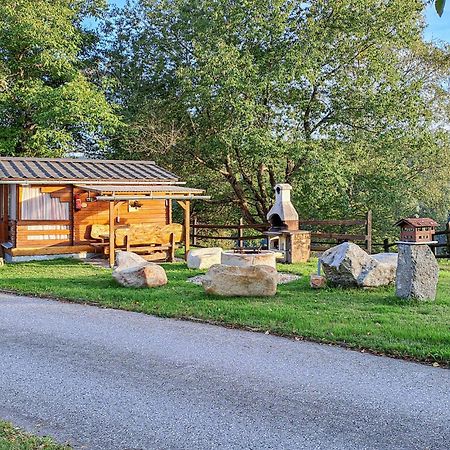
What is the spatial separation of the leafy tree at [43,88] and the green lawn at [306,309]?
1042cm

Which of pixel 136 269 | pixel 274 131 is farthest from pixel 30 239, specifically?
pixel 274 131

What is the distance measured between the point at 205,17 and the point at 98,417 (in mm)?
18579

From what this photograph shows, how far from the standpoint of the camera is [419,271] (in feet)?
26.4

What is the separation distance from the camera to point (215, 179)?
22.9m

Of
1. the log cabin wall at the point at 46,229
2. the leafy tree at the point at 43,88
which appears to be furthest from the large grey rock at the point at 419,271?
the leafy tree at the point at 43,88

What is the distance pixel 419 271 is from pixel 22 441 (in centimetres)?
645

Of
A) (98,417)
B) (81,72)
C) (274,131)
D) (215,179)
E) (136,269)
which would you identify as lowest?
(98,417)

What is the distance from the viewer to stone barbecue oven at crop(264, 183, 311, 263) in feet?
46.1

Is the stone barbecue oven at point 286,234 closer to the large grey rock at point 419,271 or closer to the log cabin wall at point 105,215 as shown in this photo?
the log cabin wall at point 105,215

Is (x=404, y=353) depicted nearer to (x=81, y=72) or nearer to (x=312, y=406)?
(x=312, y=406)

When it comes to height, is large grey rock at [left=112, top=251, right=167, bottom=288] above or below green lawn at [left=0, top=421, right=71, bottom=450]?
above

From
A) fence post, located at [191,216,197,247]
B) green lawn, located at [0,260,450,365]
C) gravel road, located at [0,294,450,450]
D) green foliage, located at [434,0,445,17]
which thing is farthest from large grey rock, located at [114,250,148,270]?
green foliage, located at [434,0,445,17]

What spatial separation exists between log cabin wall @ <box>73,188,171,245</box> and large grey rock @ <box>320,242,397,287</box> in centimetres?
805

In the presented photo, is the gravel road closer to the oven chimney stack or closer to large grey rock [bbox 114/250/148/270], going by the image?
large grey rock [bbox 114/250/148/270]
